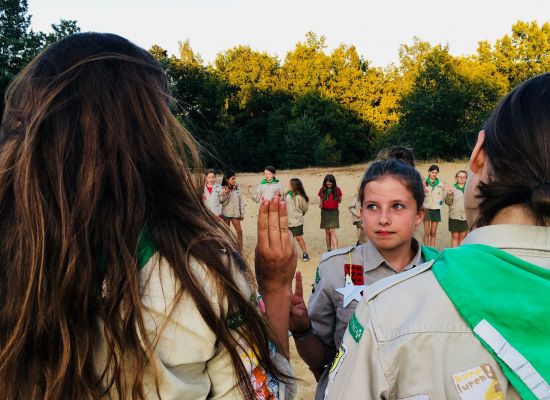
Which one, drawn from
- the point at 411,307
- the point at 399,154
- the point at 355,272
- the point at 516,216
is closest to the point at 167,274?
the point at 411,307

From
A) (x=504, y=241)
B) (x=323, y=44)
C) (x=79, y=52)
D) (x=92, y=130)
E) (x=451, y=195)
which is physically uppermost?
(x=323, y=44)

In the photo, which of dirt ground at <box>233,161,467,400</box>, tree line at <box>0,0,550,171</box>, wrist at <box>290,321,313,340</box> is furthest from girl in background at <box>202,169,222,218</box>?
tree line at <box>0,0,550,171</box>

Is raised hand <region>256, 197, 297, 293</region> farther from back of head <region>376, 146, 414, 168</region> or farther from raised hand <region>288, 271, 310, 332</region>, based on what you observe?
back of head <region>376, 146, 414, 168</region>

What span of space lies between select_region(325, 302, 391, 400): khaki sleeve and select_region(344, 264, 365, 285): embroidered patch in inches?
45.5

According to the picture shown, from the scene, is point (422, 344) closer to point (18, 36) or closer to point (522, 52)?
point (18, 36)

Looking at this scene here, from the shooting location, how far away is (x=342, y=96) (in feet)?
117

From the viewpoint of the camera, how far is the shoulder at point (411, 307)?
101 centimetres

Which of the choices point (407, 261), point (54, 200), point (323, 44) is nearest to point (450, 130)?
point (323, 44)

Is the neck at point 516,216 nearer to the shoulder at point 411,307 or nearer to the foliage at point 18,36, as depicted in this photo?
the shoulder at point 411,307

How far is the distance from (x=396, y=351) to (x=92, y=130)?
2.93ft

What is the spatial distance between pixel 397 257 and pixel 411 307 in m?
1.33

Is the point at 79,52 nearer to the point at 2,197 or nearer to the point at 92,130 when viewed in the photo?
the point at 92,130

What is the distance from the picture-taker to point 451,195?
980 cm

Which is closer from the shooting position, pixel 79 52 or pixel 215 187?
pixel 79 52
